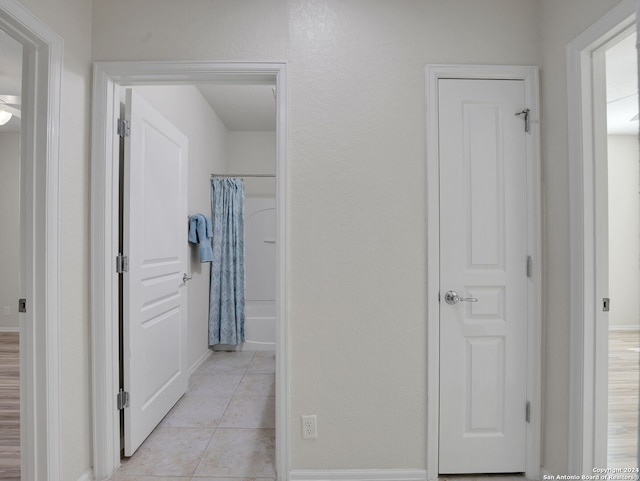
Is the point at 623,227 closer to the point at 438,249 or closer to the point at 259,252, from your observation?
the point at 438,249

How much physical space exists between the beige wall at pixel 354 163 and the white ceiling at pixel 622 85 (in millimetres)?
1081

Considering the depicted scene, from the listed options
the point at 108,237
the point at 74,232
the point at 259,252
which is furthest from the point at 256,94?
the point at 74,232

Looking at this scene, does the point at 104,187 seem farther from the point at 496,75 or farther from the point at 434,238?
the point at 496,75

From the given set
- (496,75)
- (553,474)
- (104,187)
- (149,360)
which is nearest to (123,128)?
(104,187)

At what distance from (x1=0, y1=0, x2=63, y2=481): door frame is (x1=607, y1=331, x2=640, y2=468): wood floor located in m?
2.38

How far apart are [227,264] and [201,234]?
868 mm

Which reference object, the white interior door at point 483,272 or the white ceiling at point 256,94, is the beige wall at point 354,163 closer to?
the white interior door at point 483,272

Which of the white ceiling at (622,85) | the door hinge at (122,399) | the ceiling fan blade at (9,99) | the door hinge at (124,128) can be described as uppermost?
the white ceiling at (622,85)

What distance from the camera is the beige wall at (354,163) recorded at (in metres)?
1.95

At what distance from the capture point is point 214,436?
7.83 feet

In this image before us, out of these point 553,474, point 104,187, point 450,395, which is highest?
point 104,187

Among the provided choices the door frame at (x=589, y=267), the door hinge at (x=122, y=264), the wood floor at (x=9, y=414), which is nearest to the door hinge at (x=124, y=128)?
the door hinge at (x=122, y=264)

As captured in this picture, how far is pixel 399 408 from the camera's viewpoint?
1.95 metres

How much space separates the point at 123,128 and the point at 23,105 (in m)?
0.49
